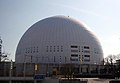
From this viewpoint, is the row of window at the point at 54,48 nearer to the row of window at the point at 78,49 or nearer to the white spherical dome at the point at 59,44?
the white spherical dome at the point at 59,44

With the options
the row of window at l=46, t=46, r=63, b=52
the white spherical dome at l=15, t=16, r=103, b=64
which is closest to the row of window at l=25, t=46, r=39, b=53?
the white spherical dome at l=15, t=16, r=103, b=64

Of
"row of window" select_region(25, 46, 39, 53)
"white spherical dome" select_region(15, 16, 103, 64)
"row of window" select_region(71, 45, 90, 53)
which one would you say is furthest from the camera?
"row of window" select_region(25, 46, 39, 53)

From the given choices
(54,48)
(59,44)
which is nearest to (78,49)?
(59,44)

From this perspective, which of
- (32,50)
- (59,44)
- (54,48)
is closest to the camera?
(54,48)

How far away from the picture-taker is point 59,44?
109 meters

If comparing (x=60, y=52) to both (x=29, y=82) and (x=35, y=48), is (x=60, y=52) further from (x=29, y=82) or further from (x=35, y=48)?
(x=29, y=82)

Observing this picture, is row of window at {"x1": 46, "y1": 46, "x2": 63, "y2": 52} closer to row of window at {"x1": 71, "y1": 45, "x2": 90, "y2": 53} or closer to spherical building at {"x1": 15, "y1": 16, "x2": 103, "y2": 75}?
spherical building at {"x1": 15, "y1": 16, "x2": 103, "y2": 75}

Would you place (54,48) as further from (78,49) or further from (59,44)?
(78,49)

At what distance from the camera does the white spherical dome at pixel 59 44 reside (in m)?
108

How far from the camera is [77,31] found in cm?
11644

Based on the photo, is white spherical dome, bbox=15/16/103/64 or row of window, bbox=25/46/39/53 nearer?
white spherical dome, bbox=15/16/103/64

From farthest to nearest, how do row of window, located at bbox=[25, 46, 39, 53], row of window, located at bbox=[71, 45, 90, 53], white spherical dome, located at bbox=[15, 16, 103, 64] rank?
row of window, located at bbox=[25, 46, 39, 53] < row of window, located at bbox=[71, 45, 90, 53] < white spherical dome, located at bbox=[15, 16, 103, 64]

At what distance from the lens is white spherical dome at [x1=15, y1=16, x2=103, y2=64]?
108m

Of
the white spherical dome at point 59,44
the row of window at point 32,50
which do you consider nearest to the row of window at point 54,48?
the white spherical dome at point 59,44
